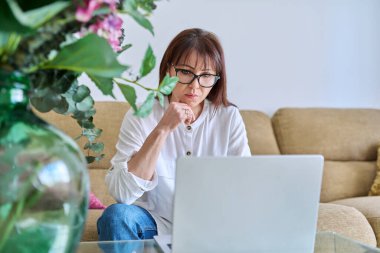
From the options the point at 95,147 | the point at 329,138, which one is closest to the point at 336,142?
the point at 329,138

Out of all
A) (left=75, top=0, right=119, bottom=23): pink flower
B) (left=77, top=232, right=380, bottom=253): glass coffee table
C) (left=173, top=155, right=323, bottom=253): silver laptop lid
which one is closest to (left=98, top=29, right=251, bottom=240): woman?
(left=77, top=232, right=380, bottom=253): glass coffee table

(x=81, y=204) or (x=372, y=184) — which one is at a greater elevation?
(x=81, y=204)

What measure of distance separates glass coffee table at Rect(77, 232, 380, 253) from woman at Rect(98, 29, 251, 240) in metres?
0.25

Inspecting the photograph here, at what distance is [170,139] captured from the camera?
6.06 feet

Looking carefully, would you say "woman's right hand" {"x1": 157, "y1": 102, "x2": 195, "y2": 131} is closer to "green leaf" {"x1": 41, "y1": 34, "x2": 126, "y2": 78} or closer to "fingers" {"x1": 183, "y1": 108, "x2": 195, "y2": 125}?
"fingers" {"x1": 183, "y1": 108, "x2": 195, "y2": 125}

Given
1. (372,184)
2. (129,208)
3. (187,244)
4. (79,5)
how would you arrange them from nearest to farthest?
(79,5) → (187,244) → (129,208) → (372,184)

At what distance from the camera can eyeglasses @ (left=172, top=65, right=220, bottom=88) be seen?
1.82 meters

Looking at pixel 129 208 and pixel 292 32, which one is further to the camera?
pixel 292 32

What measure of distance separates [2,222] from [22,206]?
0.03 meters

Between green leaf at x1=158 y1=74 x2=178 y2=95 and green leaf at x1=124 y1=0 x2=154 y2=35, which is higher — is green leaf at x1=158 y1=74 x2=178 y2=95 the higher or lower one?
the lower one

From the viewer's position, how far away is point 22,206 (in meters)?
0.67

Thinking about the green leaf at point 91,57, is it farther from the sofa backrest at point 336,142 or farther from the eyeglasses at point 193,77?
the sofa backrest at point 336,142

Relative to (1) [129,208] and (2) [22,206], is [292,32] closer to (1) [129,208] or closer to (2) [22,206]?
(1) [129,208]

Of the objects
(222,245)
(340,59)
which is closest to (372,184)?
(340,59)
